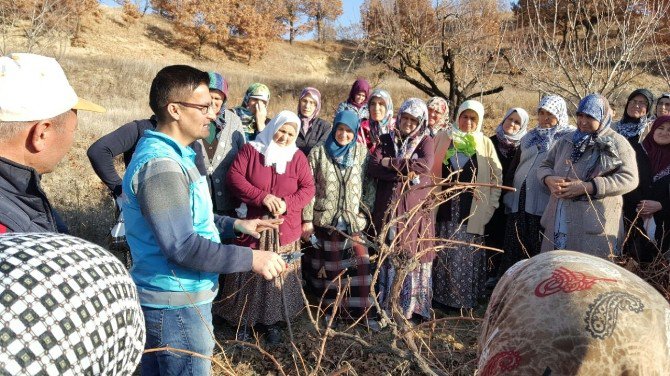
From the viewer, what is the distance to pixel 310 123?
475 cm

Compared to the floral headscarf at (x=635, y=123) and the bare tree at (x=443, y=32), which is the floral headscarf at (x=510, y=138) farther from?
the bare tree at (x=443, y=32)

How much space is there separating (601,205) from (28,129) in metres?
3.45

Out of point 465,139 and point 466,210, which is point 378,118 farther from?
point 466,210

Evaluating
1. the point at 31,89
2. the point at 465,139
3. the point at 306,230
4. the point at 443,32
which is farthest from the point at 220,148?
the point at 443,32

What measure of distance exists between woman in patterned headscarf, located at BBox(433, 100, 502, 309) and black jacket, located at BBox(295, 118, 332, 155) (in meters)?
1.17

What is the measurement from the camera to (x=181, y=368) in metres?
1.96

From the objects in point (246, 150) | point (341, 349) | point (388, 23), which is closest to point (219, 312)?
point (341, 349)

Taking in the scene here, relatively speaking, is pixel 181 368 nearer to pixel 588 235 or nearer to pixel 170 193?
pixel 170 193

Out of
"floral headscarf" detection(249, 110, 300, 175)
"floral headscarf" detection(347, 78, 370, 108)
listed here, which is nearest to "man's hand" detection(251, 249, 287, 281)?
"floral headscarf" detection(249, 110, 300, 175)

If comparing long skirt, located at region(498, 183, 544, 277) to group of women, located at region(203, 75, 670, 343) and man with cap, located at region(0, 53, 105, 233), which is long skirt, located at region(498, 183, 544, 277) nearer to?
group of women, located at region(203, 75, 670, 343)

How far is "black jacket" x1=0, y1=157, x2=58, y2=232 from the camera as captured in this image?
4.50ft

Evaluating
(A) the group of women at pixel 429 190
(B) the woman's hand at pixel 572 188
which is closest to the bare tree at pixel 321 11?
(A) the group of women at pixel 429 190

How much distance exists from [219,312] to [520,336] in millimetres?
3296

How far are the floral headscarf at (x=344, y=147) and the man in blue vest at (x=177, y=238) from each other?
6.57 feet
